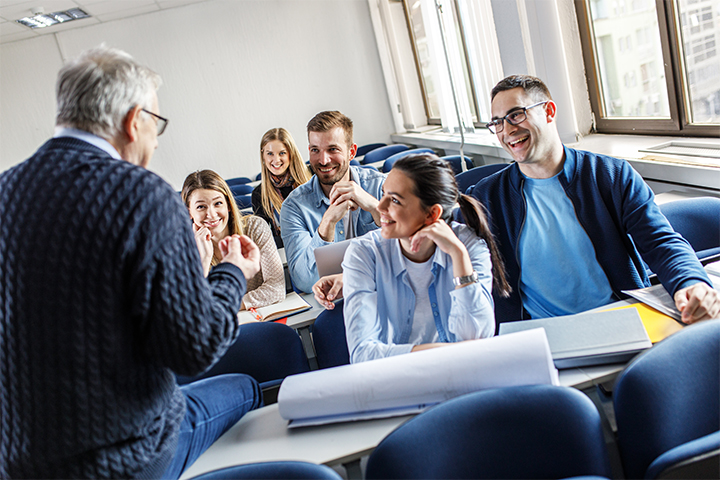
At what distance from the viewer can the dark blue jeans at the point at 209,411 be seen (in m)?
1.18

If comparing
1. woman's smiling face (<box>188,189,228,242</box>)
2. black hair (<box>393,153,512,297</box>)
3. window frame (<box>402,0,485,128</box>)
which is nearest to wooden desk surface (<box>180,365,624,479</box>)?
black hair (<box>393,153,512,297</box>)

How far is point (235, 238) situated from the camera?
1.30 meters

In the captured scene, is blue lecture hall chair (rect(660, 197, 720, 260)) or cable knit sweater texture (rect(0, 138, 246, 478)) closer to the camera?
cable knit sweater texture (rect(0, 138, 246, 478))

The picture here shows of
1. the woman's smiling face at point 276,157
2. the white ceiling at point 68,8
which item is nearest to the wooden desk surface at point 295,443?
the woman's smiling face at point 276,157

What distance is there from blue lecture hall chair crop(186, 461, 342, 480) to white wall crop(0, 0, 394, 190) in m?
6.63

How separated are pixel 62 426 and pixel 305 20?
705cm

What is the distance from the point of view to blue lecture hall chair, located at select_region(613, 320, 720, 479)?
3.42 feet

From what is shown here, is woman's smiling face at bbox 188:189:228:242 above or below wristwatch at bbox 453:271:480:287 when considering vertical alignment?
above

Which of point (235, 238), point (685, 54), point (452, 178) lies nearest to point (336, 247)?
point (452, 178)

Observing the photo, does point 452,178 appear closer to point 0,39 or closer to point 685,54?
point 685,54

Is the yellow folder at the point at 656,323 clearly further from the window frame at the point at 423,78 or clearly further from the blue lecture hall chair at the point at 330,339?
the window frame at the point at 423,78

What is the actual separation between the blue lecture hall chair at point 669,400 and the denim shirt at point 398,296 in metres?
0.45

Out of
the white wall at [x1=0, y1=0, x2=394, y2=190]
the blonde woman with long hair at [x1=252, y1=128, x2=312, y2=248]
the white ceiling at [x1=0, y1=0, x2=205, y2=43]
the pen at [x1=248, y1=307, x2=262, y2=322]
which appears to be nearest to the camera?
the pen at [x1=248, y1=307, x2=262, y2=322]

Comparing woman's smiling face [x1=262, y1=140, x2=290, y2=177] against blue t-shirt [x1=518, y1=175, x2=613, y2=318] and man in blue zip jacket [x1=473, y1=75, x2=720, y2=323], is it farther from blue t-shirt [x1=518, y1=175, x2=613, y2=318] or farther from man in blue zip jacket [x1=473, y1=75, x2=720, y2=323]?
blue t-shirt [x1=518, y1=175, x2=613, y2=318]
